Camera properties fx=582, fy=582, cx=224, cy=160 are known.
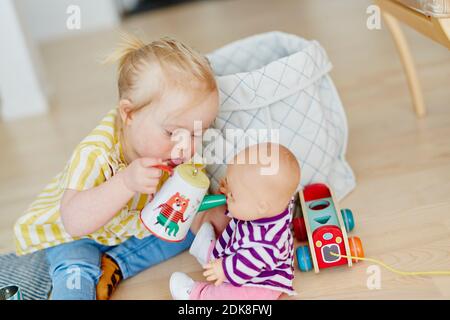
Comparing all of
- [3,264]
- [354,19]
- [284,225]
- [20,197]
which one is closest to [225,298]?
[284,225]

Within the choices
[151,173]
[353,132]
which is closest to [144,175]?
[151,173]

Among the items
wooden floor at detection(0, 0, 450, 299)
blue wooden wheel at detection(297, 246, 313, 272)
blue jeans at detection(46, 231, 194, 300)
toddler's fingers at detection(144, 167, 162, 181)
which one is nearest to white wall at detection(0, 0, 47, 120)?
wooden floor at detection(0, 0, 450, 299)

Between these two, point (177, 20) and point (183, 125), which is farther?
point (177, 20)

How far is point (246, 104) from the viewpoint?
50.9 inches

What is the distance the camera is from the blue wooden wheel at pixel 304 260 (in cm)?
116

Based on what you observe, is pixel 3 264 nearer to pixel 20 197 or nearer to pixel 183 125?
pixel 20 197

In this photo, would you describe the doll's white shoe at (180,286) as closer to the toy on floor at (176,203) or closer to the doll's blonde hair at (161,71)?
the toy on floor at (176,203)

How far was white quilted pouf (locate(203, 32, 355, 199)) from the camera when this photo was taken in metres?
1.28

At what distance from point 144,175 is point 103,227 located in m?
0.25

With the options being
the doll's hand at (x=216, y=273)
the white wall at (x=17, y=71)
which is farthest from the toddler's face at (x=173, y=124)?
the white wall at (x=17, y=71)

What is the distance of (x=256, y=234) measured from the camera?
1061mm

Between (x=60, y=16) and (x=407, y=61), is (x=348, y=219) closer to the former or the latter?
(x=407, y=61)

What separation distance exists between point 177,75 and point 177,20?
2.22 m

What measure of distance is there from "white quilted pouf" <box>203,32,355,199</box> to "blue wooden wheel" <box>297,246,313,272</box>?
0.22 metres
